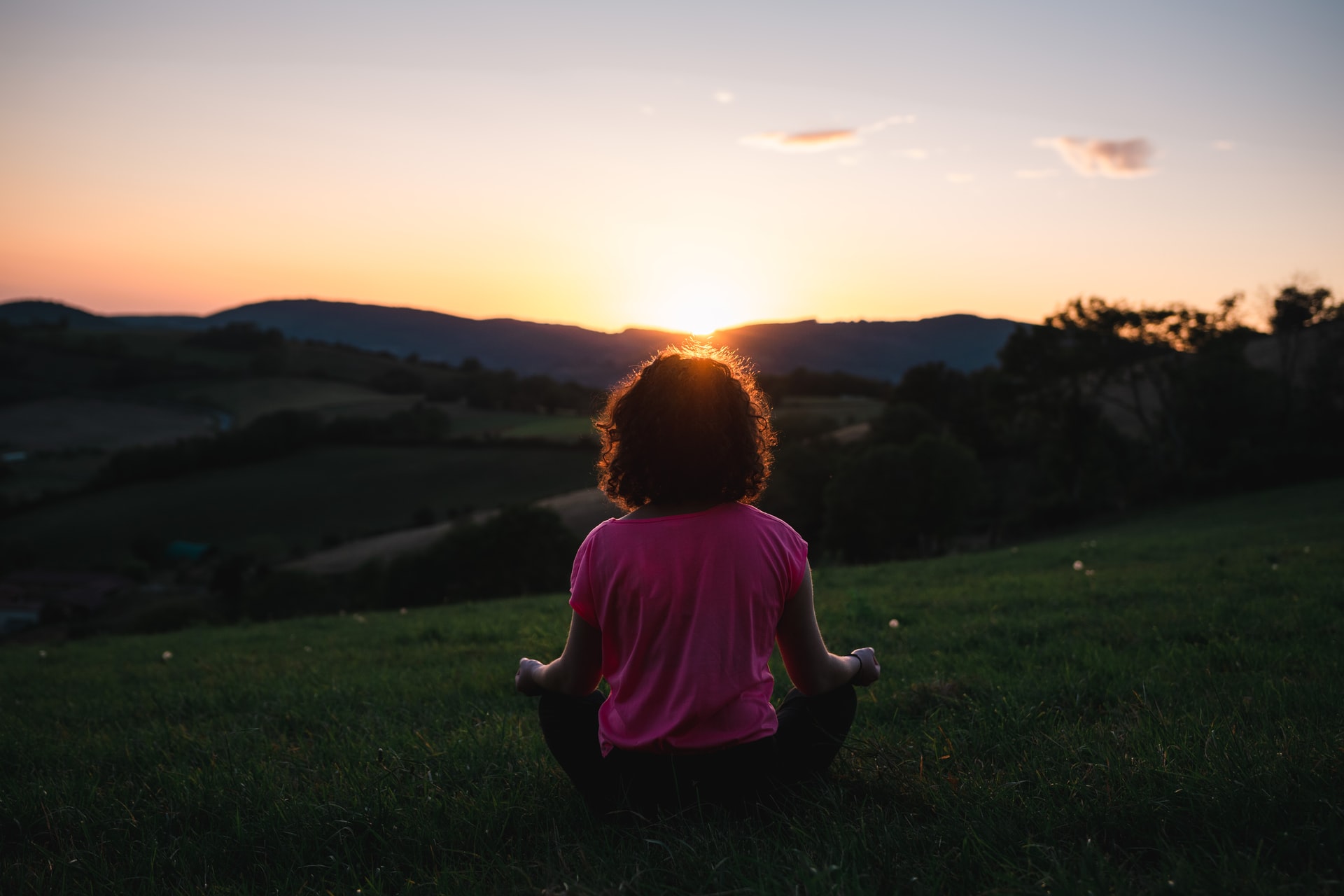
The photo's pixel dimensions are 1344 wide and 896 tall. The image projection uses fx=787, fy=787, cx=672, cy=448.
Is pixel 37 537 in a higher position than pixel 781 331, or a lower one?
lower

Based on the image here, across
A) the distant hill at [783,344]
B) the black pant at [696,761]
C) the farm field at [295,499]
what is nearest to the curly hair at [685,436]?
the black pant at [696,761]

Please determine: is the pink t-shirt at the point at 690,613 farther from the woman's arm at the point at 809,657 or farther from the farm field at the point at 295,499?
the farm field at the point at 295,499

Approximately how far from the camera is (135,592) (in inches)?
1930

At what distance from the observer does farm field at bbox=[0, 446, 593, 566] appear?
61.3 m

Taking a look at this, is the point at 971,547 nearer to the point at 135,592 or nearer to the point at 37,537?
the point at 135,592

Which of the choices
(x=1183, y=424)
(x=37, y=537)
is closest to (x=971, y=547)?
(x=1183, y=424)

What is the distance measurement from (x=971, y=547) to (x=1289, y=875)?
1987 inches

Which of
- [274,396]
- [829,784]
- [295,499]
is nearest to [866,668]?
[829,784]

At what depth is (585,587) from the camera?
284 cm

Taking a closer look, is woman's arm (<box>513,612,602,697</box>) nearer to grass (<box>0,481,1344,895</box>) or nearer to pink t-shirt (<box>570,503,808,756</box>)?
pink t-shirt (<box>570,503,808,756</box>)

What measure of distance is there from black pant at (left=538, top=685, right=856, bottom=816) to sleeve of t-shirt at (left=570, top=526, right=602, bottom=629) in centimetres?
40

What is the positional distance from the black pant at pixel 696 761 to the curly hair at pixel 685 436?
0.85 m

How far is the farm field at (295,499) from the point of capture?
61281 millimetres

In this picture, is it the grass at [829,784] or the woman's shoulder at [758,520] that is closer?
the grass at [829,784]
